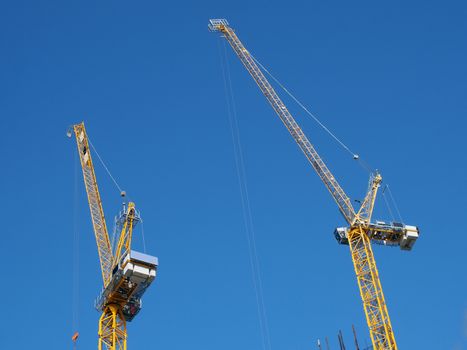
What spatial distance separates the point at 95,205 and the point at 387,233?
32.6m

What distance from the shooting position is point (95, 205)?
96.2m

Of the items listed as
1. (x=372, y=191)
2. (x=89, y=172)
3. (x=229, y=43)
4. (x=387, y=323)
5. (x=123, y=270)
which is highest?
(x=229, y=43)

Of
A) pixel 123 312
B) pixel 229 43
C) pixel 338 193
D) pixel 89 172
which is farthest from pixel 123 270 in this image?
pixel 229 43

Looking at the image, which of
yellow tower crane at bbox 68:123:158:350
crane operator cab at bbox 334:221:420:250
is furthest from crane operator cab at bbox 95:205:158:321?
crane operator cab at bbox 334:221:420:250

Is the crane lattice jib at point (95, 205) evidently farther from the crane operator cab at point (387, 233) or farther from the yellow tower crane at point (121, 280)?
the crane operator cab at point (387, 233)

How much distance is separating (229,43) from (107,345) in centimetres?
4894

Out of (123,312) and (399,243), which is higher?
(399,243)

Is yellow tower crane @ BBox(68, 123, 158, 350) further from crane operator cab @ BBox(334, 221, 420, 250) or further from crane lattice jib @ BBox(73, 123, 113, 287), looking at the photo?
crane operator cab @ BBox(334, 221, 420, 250)

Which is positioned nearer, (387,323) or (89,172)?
(387,323)

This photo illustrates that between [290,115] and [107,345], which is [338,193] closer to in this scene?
[290,115]

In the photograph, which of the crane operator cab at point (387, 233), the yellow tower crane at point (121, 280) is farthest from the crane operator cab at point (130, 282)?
the crane operator cab at point (387, 233)

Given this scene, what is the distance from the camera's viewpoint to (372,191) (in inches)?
3866

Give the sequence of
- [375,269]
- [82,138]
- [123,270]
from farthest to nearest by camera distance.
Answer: [82,138] → [375,269] → [123,270]

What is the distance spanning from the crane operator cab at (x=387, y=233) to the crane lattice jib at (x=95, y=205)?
25.0m
